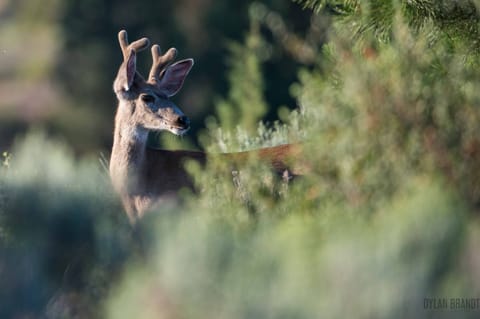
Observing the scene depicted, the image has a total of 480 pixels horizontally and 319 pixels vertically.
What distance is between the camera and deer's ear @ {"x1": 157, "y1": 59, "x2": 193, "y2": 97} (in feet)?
36.1

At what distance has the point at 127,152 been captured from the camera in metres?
10.2

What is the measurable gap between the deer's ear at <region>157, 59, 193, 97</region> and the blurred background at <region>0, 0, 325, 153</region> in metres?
17.2

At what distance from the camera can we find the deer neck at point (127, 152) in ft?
32.9

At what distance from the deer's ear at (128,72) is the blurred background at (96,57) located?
58.4 ft

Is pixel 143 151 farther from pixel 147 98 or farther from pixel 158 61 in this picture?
pixel 158 61

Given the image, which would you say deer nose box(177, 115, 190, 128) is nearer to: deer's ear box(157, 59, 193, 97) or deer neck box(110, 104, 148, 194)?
deer neck box(110, 104, 148, 194)

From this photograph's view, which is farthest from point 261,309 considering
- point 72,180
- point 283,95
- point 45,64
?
point 45,64

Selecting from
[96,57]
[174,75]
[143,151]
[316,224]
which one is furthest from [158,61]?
[96,57]

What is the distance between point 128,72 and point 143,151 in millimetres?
607

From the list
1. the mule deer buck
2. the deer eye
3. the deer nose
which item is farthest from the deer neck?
the deer nose

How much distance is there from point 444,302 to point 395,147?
123 centimetres

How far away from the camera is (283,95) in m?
28.6

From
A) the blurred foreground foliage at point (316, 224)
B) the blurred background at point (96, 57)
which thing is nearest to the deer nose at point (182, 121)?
the blurred foreground foliage at point (316, 224)

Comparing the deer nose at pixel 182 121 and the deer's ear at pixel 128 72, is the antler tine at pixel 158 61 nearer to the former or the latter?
the deer's ear at pixel 128 72
